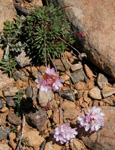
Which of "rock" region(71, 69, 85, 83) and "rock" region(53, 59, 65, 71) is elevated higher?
"rock" region(53, 59, 65, 71)

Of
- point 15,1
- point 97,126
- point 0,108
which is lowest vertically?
point 97,126

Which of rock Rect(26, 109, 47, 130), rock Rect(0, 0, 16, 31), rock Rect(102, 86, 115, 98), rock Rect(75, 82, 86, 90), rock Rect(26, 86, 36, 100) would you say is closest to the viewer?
rock Rect(26, 109, 47, 130)

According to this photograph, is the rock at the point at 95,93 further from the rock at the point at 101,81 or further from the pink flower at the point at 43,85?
the pink flower at the point at 43,85

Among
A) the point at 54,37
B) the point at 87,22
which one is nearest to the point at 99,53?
the point at 87,22

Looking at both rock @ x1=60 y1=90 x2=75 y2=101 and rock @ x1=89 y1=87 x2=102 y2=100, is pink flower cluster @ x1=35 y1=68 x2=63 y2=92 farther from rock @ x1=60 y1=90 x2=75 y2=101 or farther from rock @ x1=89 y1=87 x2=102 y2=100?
rock @ x1=89 y1=87 x2=102 y2=100

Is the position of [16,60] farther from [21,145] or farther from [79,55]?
[21,145]

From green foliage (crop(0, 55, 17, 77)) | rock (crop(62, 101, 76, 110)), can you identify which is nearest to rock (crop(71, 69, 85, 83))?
rock (crop(62, 101, 76, 110))
